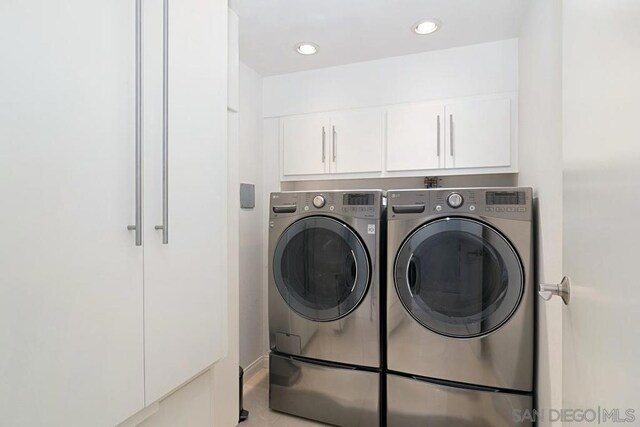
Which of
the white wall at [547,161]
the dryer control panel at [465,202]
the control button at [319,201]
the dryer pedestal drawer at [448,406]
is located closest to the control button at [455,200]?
the dryer control panel at [465,202]

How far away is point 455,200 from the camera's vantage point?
5.20ft

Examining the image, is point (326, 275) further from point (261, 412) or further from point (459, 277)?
point (261, 412)

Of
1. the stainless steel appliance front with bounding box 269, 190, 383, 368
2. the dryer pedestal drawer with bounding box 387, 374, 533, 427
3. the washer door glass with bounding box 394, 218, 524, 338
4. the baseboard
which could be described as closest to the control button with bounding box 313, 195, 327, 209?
the stainless steel appliance front with bounding box 269, 190, 383, 368

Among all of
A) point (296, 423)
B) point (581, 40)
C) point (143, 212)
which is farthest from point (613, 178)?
point (296, 423)

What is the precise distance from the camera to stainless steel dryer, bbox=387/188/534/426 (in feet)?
4.87

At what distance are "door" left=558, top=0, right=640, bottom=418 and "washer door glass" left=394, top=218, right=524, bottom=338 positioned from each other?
0.82 metres

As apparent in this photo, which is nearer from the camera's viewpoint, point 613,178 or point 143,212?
point 613,178

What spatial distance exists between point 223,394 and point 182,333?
66 centimetres

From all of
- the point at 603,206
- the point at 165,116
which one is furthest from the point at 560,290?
the point at 165,116

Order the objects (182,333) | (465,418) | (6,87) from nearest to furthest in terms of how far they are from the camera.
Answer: (6,87)
(182,333)
(465,418)

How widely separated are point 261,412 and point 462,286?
1.45 m

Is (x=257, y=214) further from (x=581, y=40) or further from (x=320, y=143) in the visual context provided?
(x=581, y=40)

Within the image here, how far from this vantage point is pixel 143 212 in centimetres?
93

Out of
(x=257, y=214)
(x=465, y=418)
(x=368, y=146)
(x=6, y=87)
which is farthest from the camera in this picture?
(x=257, y=214)
